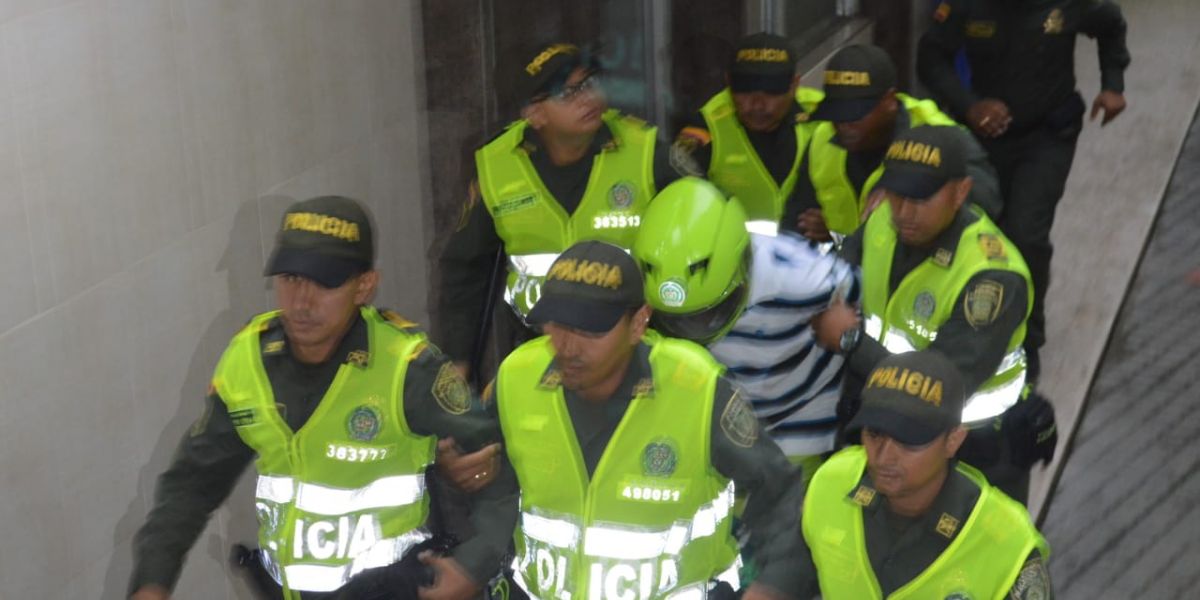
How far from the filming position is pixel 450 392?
3.87 m

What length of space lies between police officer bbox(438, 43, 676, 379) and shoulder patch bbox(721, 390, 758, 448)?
1.68 metres

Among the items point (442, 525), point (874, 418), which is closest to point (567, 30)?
point (442, 525)

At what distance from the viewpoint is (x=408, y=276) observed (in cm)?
637

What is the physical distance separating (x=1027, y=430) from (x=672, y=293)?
125cm

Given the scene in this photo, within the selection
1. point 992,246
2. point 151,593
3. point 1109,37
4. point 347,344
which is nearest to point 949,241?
point 992,246

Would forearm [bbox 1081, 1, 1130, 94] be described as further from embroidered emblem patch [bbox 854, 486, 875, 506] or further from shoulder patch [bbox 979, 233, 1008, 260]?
embroidered emblem patch [bbox 854, 486, 875, 506]

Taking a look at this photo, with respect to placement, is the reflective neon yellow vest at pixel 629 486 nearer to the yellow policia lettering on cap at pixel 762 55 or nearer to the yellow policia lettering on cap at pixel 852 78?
the yellow policia lettering on cap at pixel 852 78

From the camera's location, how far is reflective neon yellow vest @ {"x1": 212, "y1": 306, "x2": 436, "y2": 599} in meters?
3.84

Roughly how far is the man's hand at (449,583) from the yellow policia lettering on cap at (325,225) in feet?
2.42

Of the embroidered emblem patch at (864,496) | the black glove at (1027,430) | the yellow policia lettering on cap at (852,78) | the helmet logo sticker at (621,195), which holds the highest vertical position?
the yellow policia lettering on cap at (852,78)

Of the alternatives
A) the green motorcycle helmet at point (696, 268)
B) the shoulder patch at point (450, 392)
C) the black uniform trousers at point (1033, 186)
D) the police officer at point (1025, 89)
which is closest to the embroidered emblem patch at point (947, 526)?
the green motorcycle helmet at point (696, 268)

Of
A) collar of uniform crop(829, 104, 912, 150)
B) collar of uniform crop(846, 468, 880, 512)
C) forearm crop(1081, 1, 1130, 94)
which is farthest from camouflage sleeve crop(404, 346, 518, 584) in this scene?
forearm crop(1081, 1, 1130, 94)

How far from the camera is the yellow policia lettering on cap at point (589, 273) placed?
3.58m

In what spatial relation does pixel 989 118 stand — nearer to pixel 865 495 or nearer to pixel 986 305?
pixel 986 305
